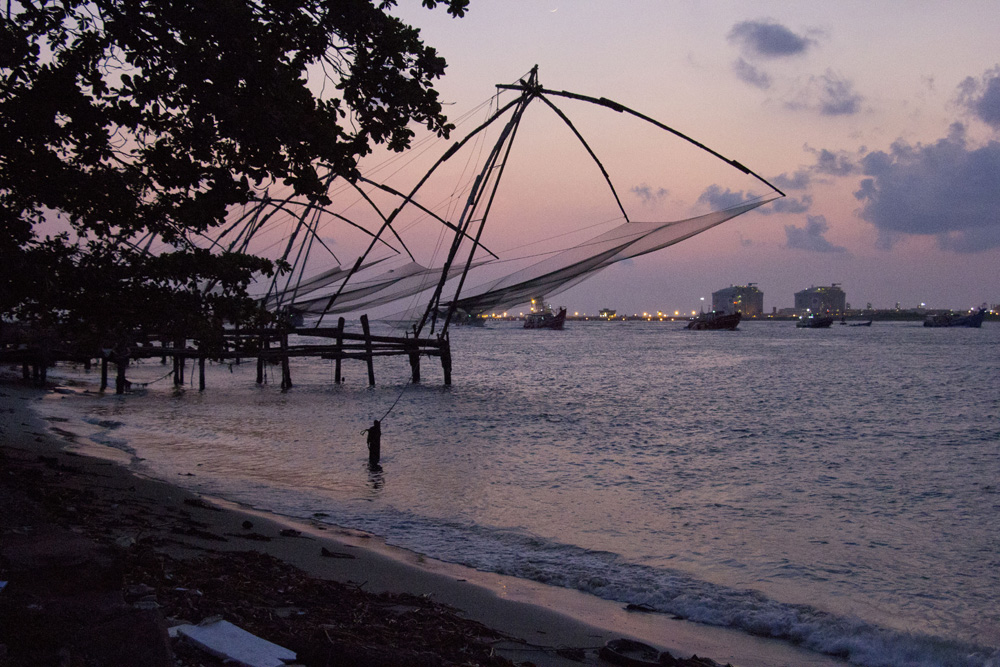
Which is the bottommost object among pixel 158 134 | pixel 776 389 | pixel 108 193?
pixel 776 389

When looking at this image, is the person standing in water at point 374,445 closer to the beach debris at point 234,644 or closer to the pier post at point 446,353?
the beach debris at point 234,644

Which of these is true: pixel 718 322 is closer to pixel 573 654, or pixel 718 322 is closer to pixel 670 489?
pixel 670 489

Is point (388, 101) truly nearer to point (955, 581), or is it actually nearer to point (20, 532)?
point (20, 532)

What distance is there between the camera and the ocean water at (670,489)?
481 cm

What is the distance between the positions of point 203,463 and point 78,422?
421 cm

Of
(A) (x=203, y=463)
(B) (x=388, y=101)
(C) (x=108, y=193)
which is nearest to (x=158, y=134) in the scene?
(C) (x=108, y=193)

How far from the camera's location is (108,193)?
4.43 metres

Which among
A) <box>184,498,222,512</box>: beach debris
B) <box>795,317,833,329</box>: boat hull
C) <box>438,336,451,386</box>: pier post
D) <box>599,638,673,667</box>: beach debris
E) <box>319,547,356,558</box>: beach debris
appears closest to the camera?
<box>599,638,673,667</box>: beach debris

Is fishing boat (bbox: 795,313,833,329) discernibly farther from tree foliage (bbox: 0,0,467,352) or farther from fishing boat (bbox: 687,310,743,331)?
tree foliage (bbox: 0,0,467,352)

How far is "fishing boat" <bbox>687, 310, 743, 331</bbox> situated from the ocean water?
8185 cm

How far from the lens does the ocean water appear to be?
15.8ft

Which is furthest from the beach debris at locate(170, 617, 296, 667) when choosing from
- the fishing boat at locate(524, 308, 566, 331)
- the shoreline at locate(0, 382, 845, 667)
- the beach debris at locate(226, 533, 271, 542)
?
the fishing boat at locate(524, 308, 566, 331)

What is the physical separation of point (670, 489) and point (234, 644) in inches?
266

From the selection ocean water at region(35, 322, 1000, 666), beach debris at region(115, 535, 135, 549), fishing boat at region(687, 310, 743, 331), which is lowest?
ocean water at region(35, 322, 1000, 666)
